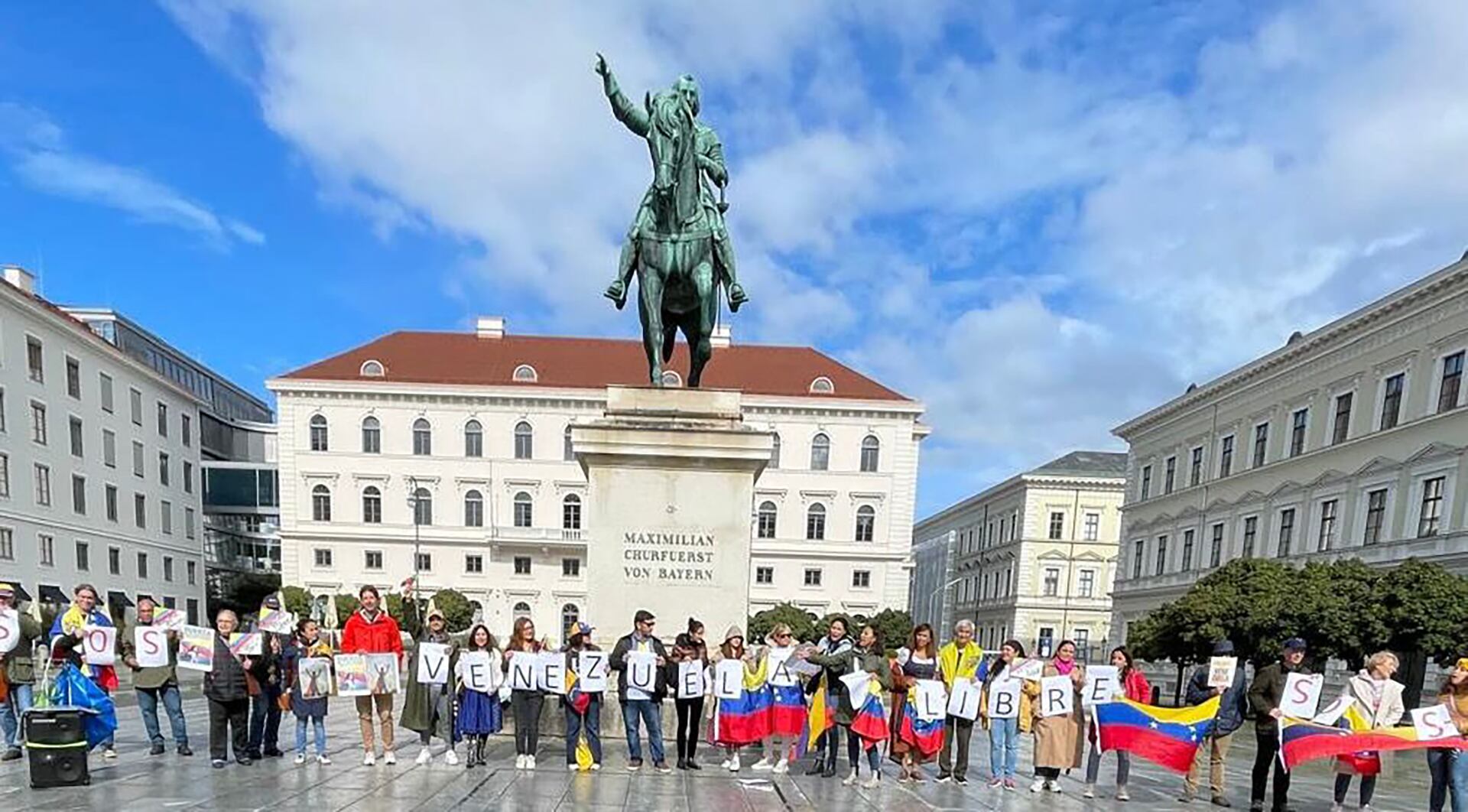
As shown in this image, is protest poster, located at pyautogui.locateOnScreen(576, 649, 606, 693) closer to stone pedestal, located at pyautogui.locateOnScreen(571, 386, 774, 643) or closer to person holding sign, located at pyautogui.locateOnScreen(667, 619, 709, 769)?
person holding sign, located at pyautogui.locateOnScreen(667, 619, 709, 769)

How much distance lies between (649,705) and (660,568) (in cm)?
183

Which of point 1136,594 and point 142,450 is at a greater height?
point 142,450

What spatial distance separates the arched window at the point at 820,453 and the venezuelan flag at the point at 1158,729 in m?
47.7

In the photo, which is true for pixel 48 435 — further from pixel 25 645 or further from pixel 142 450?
pixel 25 645

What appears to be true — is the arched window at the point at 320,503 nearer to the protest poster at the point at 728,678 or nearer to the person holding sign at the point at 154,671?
the person holding sign at the point at 154,671

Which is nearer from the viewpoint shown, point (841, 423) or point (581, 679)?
point (581, 679)

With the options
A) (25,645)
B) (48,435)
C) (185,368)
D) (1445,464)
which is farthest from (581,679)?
(185,368)

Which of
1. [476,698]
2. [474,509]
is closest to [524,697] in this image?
[476,698]

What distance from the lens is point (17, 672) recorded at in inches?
338

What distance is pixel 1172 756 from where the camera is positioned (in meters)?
8.89

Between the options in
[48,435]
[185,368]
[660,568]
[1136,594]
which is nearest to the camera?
[660,568]

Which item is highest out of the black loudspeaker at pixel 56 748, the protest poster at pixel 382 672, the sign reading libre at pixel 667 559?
the sign reading libre at pixel 667 559

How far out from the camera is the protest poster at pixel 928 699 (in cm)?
877

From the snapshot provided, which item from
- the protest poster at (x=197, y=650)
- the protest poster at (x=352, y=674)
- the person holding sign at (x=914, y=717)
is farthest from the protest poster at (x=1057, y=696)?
the protest poster at (x=197, y=650)
